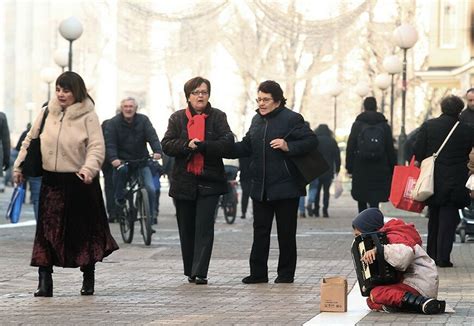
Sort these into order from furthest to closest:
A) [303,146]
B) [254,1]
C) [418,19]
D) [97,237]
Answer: [418,19] → [254,1] → [303,146] → [97,237]

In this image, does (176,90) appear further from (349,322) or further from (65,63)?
(349,322)

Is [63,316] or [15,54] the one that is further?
[15,54]

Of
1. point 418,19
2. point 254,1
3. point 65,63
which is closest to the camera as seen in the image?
point 254,1

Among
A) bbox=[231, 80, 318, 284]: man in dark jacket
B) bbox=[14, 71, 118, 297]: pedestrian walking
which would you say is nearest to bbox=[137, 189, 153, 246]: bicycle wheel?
bbox=[231, 80, 318, 284]: man in dark jacket

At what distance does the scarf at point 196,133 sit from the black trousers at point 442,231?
10.1 ft

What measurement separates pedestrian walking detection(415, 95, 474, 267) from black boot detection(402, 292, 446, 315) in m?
4.89

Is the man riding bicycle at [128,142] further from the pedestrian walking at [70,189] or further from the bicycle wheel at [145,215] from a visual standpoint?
the pedestrian walking at [70,189]

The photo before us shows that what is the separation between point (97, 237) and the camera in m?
13.1

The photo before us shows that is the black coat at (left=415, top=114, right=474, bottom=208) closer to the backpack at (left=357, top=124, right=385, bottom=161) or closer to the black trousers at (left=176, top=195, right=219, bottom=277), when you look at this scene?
the black trousers at (left=176, top=195, right=219, bottom=277)

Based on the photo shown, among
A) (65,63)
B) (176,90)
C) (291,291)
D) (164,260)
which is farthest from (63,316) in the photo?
(176,90)

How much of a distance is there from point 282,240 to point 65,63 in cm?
2753

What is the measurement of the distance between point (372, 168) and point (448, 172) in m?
5.35

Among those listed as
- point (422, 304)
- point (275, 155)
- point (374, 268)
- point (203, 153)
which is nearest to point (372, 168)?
point (275, 155)

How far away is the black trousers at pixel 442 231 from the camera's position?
16.5m
